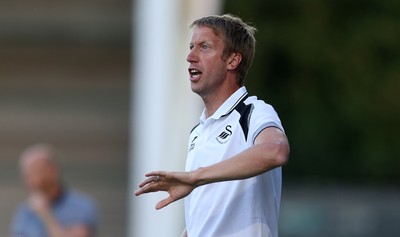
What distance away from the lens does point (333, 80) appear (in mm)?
20641

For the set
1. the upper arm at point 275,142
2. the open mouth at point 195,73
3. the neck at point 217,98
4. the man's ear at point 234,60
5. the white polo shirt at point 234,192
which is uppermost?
the man's ear at point 234,60

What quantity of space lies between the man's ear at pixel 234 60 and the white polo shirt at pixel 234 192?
12 centimetres

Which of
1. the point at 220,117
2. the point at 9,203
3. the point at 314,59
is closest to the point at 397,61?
the point at 314,59

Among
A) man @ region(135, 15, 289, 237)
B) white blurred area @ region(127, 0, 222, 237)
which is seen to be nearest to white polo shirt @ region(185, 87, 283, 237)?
man @ region(135, 15, 289, 237)

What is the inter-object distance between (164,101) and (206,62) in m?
7.94

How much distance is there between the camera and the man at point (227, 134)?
5137 mm

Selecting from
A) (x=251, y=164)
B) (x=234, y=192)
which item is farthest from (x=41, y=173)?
(x=251, y=164)

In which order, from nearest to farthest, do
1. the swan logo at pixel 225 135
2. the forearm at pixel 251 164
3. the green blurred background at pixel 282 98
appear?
the forearm at pixel 251 164
the swan logo at pixel 225 135
the green blurred background at pixel 282 98

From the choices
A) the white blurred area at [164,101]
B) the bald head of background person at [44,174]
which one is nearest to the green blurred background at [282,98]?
the white blurred area at [164,101]

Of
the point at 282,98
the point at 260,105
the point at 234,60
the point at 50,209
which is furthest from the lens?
the point at 282,98

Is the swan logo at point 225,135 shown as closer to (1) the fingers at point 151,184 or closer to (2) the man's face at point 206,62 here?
(2) the man's face at point 206,62

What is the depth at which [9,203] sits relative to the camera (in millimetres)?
16391

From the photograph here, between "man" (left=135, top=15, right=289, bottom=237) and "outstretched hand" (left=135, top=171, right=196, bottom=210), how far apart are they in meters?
0.21

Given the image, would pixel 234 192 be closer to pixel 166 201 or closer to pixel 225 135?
pixel 225 135
